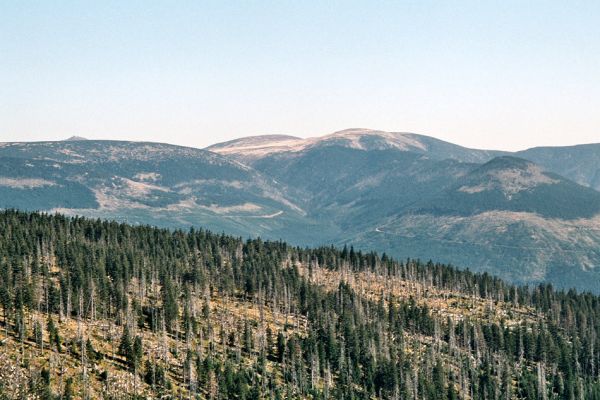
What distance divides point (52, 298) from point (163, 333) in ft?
98.9

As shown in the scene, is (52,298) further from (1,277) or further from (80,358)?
(80,358)

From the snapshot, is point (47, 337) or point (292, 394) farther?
point (292, 394)

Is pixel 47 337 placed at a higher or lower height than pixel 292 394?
higher

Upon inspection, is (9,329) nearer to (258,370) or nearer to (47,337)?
(47,337)

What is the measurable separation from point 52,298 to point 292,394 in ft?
218

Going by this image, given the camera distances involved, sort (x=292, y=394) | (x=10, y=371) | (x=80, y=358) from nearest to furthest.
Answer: (x=10, y=371), (x=80, y=358), (x=292, y=394)

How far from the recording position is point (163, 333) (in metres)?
198

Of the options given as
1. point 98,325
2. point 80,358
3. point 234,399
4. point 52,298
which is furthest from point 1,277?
point 234,399

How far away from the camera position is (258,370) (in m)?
198

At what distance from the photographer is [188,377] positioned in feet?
592

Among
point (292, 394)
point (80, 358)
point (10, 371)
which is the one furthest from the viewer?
point (292, 394)

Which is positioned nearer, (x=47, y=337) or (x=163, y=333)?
(x=47, y=337)

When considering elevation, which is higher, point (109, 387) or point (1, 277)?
point (1, 277)

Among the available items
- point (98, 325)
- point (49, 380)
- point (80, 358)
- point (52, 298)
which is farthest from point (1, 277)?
point (49, 380)
